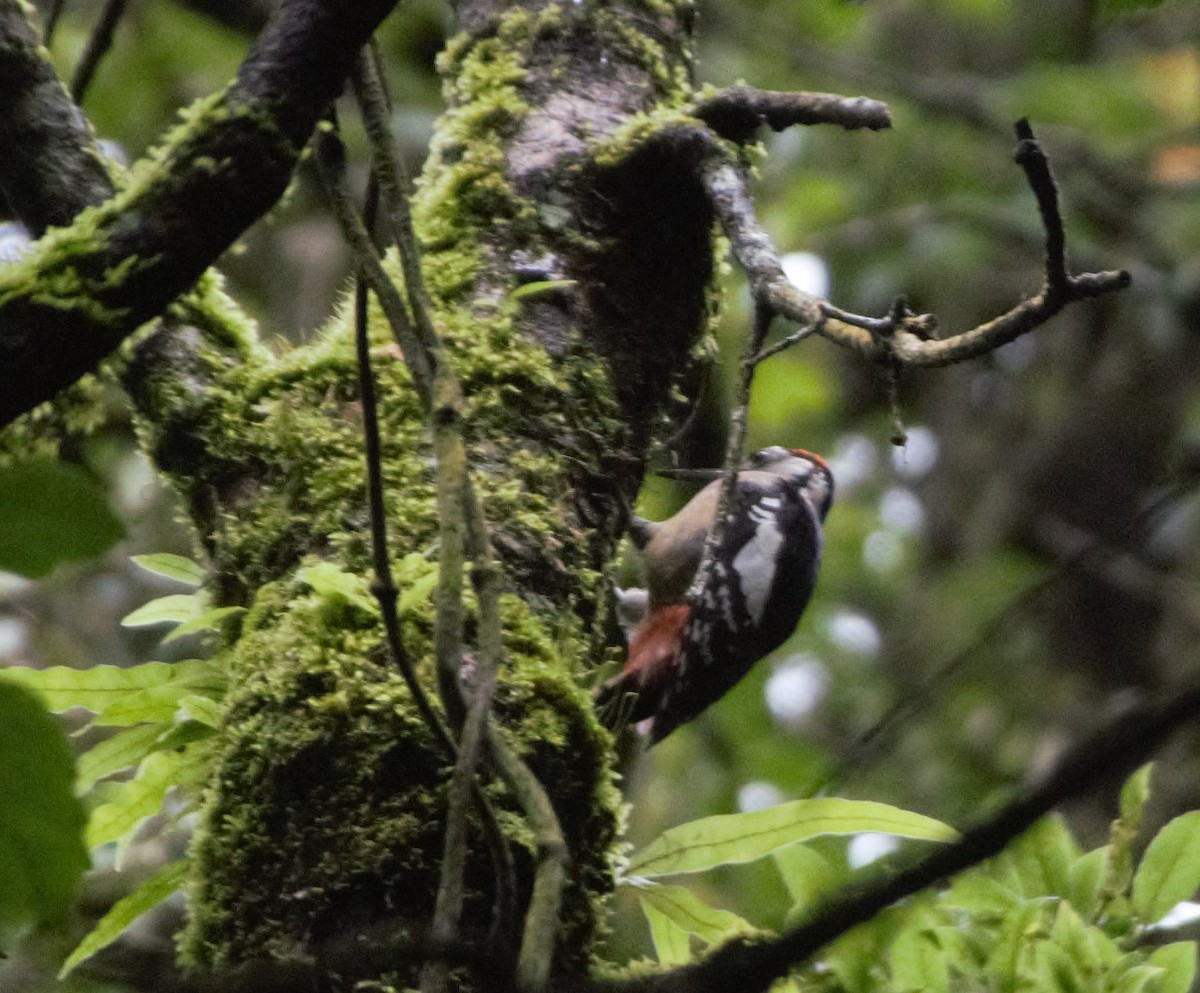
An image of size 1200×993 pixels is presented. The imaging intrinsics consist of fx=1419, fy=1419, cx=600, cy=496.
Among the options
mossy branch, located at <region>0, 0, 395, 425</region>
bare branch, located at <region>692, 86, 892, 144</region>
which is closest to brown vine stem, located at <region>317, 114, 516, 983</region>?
mossy branch, located at <region>0, 0, 395, 425</region>

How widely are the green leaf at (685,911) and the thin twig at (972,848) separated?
1.19 metres

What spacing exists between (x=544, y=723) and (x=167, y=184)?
2.56 ft

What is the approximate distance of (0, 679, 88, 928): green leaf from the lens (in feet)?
2.80

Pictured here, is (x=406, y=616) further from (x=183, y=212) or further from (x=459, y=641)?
(x=183, y=212)

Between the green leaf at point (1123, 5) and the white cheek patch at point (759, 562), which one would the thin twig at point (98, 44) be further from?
the white cheek patch at point (759, 562)

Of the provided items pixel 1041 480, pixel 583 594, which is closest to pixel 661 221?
pixel 583 594

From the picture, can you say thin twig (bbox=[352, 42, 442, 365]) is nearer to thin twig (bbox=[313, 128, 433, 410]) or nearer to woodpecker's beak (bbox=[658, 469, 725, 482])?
thin twig (bbox=[313, 128, 433, 410])

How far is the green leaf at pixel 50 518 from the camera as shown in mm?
859

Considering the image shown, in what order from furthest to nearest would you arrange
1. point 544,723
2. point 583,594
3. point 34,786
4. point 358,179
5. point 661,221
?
1. point 358,179
2. point 661,221
3. point 583,594
4. point 544,723
5. point 34,786

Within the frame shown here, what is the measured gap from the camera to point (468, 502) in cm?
157

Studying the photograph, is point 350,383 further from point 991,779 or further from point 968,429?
point 968,429

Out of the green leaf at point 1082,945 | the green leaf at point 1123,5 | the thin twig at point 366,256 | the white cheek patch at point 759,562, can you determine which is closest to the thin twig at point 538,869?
the thin twig at point 366,256

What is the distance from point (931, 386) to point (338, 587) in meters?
7.89

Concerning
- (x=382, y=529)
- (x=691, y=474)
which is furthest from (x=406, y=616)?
(x=691, y=474)
